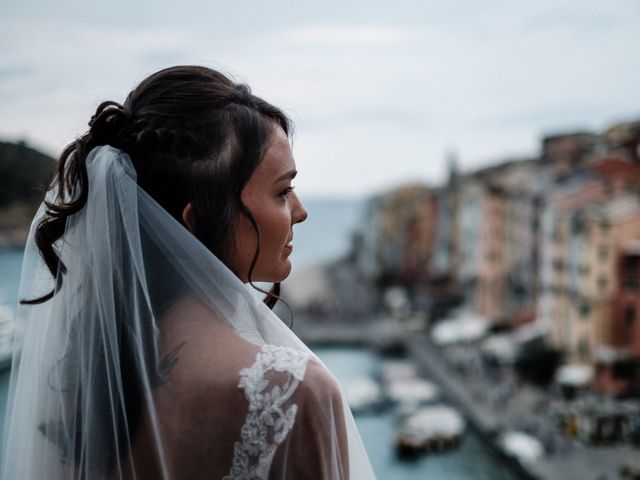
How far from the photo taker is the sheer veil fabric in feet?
1.83

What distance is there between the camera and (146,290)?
0.67 metres

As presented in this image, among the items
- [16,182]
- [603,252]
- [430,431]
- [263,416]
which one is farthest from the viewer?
[430,431]

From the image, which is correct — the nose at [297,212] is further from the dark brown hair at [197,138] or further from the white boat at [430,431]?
the white boat at [430,431]

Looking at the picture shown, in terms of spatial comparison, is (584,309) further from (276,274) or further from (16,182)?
(276,274)

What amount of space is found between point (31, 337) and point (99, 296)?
6.0 inches

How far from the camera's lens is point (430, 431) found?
44.0ft

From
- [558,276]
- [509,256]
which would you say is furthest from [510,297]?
[558,276]

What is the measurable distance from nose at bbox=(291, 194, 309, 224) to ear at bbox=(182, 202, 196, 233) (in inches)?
3.2

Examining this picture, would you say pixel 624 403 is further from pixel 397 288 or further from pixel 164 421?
pixel 397 288

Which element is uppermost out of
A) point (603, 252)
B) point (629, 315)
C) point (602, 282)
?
point (603, 252)

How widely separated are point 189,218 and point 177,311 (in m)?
0.08

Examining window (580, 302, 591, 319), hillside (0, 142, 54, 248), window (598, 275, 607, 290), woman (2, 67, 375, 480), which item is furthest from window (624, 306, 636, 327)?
woman (2, 67, 375, 480)

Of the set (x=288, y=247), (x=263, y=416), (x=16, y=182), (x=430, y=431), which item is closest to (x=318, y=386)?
(x=263, y=416)

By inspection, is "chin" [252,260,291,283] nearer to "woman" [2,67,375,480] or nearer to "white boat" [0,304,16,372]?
"woman" [2,67,375,480]
